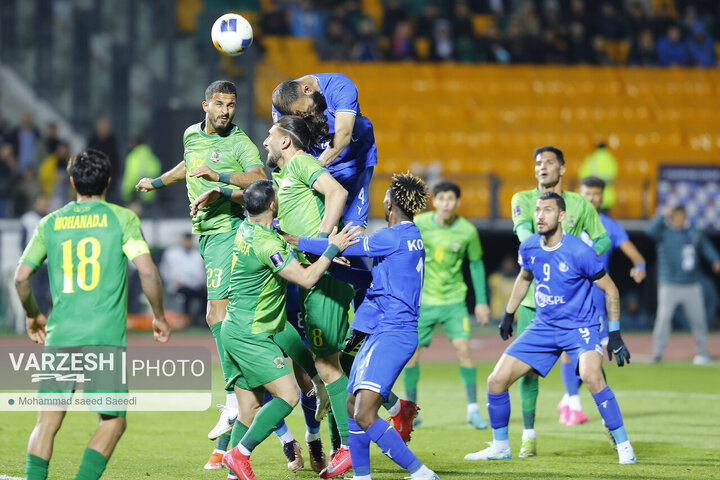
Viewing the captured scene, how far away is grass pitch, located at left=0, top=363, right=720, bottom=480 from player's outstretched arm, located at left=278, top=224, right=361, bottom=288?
4.96 ft

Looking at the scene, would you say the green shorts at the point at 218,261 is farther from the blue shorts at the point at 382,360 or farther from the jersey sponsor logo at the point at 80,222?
the jersey sponsor logo at the point at 80,222

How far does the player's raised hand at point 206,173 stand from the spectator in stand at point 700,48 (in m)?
20.3

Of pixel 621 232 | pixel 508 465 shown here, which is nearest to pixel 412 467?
pixel 508 465

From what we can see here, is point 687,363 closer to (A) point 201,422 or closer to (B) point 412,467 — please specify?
(A) point 201,422

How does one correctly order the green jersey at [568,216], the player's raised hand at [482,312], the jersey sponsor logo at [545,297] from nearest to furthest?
1. the jersey sponsor logo at [545,297]
2. the green jersey at [568,216]
3. the player's raised hand at [482,312]

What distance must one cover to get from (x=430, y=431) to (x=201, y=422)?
7.05 ft

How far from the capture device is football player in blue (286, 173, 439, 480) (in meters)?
6.43

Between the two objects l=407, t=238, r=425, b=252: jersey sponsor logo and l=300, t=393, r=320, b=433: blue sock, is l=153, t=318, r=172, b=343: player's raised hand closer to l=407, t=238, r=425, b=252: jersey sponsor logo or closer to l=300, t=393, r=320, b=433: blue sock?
l=407, t=238, r=425, b=252: jersey sponsor logo

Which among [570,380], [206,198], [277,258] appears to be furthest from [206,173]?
[570,380]

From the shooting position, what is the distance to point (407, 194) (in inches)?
265

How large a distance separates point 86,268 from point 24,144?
15.6m

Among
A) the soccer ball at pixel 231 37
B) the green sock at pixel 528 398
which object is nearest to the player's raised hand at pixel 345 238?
the soccer ball at pixel 231 37

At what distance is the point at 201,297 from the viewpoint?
18953mm

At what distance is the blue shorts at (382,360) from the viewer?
6457 millimetres
